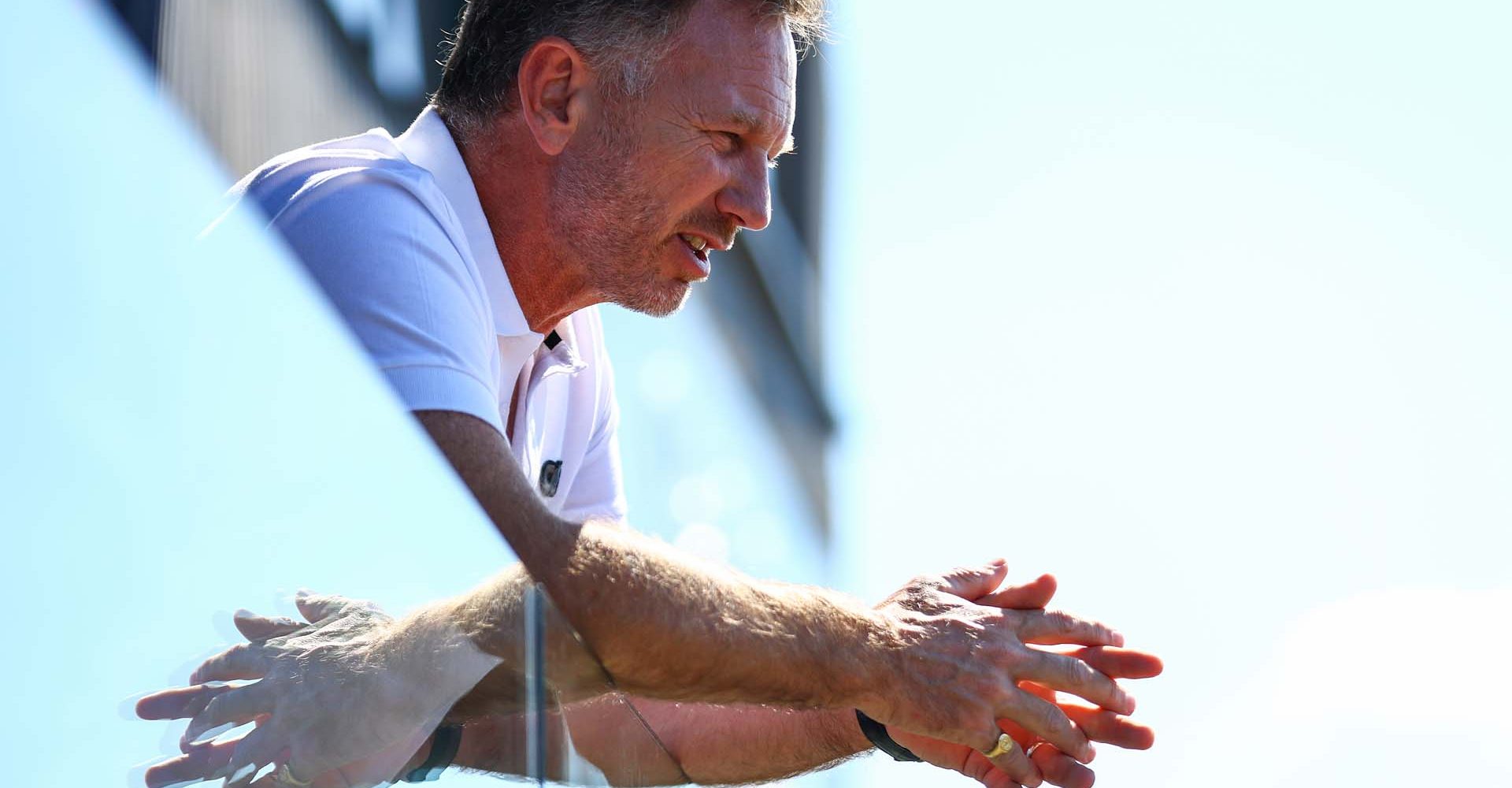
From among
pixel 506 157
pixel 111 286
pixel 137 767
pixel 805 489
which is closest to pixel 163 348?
pixel 111 286

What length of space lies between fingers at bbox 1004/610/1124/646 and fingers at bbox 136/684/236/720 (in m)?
1.04

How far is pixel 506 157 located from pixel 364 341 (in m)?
0.53

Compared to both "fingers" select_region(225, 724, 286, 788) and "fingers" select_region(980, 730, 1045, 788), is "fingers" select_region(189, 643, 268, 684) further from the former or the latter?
"fingers" select_region(980, 730, 1045, 788)

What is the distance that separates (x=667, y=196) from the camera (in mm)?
1756

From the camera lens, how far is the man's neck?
65.8 inches

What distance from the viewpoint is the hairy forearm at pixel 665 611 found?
1180 millimetres

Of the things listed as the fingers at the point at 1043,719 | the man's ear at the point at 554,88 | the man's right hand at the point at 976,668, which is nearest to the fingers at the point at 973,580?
the man's right hand at the point at 976,668

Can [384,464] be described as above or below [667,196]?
below

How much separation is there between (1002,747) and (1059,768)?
107mm

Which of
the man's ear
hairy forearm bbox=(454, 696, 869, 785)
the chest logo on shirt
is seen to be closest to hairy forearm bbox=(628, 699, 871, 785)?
hairy forearm bbox=(454, 696, 869, 785)

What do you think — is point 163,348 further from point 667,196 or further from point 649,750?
point 667,196

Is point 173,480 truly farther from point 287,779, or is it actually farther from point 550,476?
point 550,476

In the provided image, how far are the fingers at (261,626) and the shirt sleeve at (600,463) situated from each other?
4.00 feet

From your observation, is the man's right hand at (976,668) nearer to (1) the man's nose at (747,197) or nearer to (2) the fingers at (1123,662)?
(2) the fingers at (1123,662)
